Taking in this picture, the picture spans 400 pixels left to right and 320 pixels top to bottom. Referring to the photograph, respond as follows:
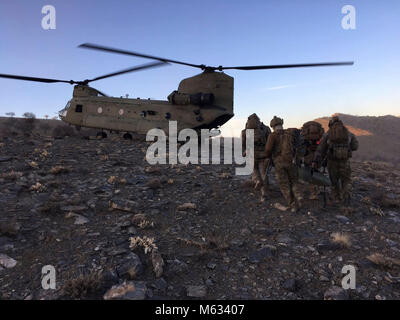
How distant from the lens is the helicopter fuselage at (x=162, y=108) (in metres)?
15.3

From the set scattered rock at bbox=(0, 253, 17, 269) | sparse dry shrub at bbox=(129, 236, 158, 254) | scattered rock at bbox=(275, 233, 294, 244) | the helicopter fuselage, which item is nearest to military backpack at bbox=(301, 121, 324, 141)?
scattered rock at bbox=(275, 233, 294, 244)

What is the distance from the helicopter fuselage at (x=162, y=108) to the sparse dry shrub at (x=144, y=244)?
451 inches

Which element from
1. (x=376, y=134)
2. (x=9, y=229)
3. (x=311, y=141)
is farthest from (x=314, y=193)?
(x=376, y=134)


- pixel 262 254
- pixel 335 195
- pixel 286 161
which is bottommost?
pixel 262 254

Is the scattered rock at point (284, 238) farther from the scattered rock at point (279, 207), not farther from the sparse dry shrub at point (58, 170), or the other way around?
the sparse dry shrub at point (58, 170)

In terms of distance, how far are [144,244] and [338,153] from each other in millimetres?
6009

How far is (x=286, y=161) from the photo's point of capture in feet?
23.5

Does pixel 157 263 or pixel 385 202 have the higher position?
pixel 385 202

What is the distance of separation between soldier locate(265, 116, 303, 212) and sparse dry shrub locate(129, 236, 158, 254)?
4173 millimetres

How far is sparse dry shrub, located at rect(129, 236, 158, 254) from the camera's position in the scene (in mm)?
4742

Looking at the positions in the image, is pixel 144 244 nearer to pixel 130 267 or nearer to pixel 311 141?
pixel 130 267

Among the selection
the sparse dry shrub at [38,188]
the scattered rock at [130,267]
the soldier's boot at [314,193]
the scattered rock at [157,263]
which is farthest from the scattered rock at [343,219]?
the sparse dry shrub at [38,188]
